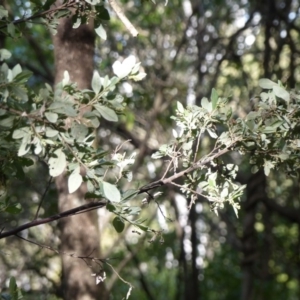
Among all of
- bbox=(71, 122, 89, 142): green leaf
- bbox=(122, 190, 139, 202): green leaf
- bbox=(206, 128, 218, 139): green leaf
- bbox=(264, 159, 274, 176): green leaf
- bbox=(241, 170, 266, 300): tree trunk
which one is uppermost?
bbox=(71, 122, 89, 142): green leaf

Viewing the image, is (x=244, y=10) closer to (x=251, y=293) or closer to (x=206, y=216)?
(x=206, y=216)

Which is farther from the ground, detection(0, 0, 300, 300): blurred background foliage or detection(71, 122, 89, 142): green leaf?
detection(71, 122, 89, 142): green leaf

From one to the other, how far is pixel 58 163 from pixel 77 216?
1.45 meters

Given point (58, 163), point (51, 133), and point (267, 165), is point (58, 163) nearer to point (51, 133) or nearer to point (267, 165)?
point (51, 133)

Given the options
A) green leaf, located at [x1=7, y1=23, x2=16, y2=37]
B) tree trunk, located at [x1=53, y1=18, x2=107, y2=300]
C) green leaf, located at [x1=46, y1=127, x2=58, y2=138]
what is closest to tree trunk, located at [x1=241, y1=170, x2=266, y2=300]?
tree trunk, located at [x1=53, y1=18, x2=107, y2=300]

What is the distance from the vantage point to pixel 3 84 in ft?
4.11

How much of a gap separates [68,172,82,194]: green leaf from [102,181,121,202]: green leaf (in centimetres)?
5

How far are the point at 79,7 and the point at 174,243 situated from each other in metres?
5.67

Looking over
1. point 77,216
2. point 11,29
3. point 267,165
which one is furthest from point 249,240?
point 11,29

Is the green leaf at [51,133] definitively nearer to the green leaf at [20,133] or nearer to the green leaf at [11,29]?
the green leaf at [20,133]

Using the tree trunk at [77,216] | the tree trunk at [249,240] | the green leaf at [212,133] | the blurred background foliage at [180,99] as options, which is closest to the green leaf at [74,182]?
the green leaf at [212,133]

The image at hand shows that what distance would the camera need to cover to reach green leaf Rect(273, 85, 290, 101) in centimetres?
156

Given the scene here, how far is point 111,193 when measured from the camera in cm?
134

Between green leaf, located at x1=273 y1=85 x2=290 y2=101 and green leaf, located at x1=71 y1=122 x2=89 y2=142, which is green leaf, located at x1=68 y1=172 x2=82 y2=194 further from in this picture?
green leaf, located at x1=273 y1=85 x2=290 y2=101
